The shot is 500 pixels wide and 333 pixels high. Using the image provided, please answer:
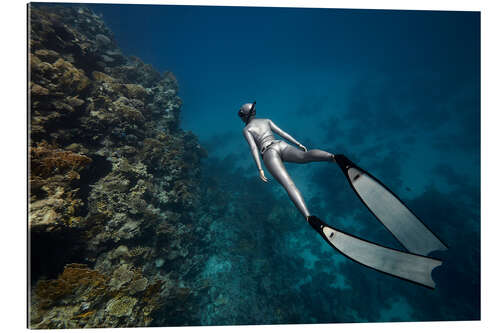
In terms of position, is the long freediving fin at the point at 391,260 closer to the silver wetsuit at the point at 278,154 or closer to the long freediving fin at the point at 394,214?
the long freediving fin at the point at 394,214

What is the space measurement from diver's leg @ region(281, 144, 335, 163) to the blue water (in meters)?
5.26

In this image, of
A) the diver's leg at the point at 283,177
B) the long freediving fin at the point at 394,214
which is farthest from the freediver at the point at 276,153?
the long freediving fin at the point at 394,214

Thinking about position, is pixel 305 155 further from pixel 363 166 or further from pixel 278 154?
pixel 363 166

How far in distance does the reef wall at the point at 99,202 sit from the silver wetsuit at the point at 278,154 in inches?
164

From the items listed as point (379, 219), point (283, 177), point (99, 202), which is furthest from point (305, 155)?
point (99, 202)

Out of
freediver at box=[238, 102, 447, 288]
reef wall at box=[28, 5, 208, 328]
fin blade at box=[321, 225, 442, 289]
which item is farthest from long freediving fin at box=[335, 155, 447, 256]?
reef wall at box=[28, 5, 208, 328]

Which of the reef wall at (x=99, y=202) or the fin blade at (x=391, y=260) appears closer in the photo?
the fin blade at (x=391, y=260)

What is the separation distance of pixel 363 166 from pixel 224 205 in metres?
11.1

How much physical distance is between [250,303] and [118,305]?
4.56 m

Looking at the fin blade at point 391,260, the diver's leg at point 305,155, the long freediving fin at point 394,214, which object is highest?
the diver's leg at point 305,155

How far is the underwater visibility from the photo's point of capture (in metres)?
3.14

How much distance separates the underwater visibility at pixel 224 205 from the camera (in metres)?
3.14

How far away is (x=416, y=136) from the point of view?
52.3 feet

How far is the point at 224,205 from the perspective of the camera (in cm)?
987
